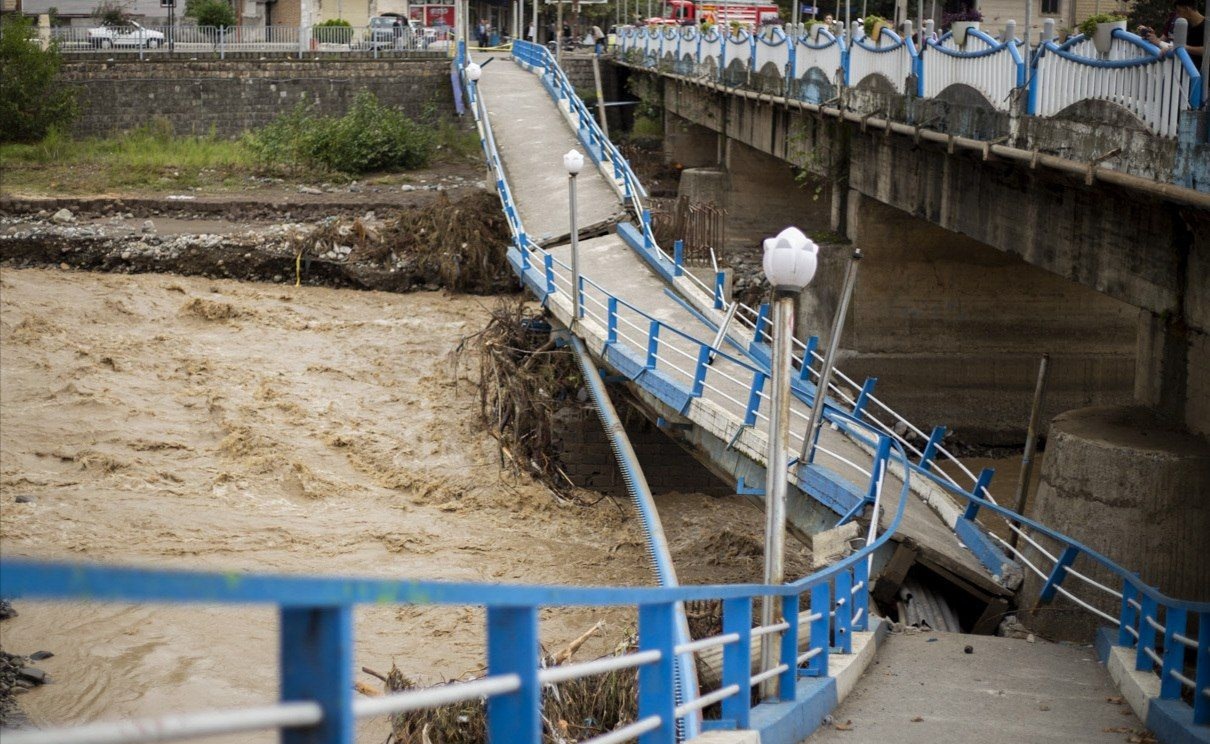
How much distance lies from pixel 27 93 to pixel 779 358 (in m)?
42.5

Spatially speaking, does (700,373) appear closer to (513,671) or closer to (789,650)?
(789,650)

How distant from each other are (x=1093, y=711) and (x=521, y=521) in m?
10.9

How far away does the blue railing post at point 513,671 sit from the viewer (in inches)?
133

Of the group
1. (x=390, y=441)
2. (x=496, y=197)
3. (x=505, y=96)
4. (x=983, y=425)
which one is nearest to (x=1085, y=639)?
(x=983, y=425)

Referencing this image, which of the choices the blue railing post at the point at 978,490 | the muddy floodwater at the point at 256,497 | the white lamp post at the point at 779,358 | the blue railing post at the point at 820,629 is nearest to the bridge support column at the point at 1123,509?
the blue railing post at the point at 978,490

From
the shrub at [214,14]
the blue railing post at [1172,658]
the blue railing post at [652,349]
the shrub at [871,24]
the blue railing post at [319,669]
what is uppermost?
the shrub at [214,14]

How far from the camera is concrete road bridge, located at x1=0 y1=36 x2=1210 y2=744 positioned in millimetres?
2625

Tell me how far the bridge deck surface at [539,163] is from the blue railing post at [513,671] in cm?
2150

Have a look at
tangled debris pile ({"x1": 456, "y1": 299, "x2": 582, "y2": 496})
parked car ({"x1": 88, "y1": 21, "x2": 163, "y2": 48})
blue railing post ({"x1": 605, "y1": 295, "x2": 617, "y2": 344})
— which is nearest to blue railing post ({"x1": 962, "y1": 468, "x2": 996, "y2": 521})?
blue railing post ({"x1": 605, "y1": 295, "x2": 617, "y2": 344})

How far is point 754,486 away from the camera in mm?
14984

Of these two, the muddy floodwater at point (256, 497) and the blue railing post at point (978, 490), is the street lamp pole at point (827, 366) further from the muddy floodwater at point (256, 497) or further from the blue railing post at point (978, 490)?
the muddy floodwater at point (256, 497)

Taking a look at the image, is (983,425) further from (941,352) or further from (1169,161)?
(1169,161)

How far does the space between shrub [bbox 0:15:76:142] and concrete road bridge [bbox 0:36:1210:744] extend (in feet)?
81.7

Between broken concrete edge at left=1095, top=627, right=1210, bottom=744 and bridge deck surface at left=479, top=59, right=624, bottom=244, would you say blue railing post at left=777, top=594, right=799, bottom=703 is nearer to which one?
broken concrete edge at left=1095, top=627, right=1210, bottom=744
